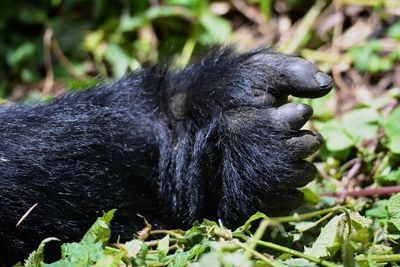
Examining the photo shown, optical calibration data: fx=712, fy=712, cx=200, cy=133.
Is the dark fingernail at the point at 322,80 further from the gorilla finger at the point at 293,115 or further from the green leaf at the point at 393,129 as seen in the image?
the green leaf at the point at 393,129

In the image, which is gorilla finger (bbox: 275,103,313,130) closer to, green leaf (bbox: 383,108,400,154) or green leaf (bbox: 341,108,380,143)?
green leaf (bbox: 383,108,400,154)

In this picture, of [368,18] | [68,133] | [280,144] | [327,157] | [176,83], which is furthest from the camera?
[368,18]

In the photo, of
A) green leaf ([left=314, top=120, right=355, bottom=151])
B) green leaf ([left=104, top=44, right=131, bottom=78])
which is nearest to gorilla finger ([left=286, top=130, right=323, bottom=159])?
green leaf ([left=314, top=120, right=355, bottom=151])

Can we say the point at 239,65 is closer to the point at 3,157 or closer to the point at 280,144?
the point at 280,144

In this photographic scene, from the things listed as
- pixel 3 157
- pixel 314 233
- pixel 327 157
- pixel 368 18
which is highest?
pixel 368 18

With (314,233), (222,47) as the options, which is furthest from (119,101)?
(314,233)

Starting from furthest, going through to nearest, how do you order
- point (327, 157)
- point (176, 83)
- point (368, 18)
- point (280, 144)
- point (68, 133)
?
1. point (368, 18)
2. point (327, 157)
3. point (176, 83)
4. point (68, 133)
5. point (280, 144)

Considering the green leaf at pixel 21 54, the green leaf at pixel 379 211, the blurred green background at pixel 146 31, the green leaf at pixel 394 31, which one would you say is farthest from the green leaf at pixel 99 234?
the green leaf at pixel 21 54

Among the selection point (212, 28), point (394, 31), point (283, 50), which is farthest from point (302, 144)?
point (212, 28)
